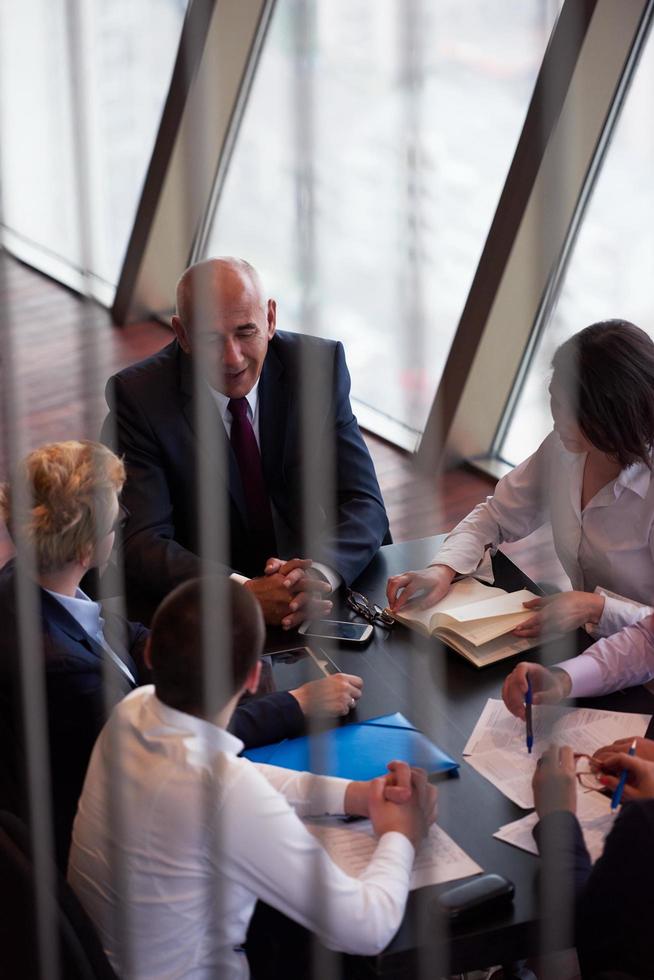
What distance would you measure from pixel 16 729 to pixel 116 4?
3602mm

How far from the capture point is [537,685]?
2.16 metres

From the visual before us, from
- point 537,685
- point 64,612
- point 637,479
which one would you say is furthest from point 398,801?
point 637,479

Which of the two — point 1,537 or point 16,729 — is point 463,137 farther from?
point 16,729

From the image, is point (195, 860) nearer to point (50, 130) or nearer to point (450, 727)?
point (450, 727)

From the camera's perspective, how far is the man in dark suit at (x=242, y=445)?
2.74 m

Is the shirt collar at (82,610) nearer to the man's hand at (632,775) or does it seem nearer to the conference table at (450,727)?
the conference table at (450,727)

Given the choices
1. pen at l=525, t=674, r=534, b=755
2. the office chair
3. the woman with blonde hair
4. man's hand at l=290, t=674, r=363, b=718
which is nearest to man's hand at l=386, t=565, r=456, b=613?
man's hand at l=290, t=674, r=363, b=718

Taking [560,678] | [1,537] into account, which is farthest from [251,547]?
[1,537]

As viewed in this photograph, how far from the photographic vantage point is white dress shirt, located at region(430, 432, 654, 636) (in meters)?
2.51

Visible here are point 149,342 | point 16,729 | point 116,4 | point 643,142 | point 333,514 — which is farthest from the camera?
point 149,342

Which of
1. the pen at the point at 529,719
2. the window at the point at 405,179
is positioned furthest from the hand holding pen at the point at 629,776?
the window at the point at 405,179

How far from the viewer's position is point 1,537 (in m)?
4.20

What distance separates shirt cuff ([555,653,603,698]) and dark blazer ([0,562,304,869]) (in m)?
0.53

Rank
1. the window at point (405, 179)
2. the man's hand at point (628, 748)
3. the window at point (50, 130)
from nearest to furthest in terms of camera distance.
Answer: the window at point (50, 130) → the man's hand at point (628, 748) → the window at point (405, 179)
